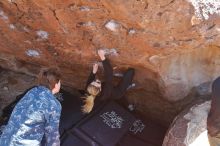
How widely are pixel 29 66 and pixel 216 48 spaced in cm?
182

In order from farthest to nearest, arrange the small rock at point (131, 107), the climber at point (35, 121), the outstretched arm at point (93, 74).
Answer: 1. the small rock at point (131, 107)
2. the outstretched arm at point (93, 74)
3. the climber at point (35, 121)

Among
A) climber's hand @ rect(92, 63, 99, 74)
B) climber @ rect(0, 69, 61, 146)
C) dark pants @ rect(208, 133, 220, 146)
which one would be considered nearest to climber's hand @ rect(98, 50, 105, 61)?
climber's hand @ rect(92, 63, 99, 74)

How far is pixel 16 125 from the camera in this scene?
3363mm

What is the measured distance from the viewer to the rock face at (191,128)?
12.1ft

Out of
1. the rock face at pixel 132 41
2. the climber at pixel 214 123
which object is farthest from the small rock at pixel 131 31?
the climber at pixel 214 123

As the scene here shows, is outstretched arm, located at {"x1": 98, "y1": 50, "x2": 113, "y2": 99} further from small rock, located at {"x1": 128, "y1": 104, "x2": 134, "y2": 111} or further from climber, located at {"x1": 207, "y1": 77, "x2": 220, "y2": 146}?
climber, located at {"x1": 207, "y1": 77, "x2": 220, "y2": 146}

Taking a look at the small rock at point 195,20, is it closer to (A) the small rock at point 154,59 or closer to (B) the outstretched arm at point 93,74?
(A) the small rock at point 154,59

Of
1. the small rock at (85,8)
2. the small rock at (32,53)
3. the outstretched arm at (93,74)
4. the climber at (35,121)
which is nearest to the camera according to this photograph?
the climber at (35,121)

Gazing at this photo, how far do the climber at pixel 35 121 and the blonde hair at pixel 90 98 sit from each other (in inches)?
21.9

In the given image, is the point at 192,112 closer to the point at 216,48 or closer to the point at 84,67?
the point at 216,48

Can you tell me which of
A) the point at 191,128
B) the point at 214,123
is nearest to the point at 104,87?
the point at 191,128

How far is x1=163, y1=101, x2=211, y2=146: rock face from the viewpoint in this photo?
145 inches

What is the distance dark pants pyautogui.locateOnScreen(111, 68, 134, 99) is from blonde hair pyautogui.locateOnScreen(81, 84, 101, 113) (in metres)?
0.18

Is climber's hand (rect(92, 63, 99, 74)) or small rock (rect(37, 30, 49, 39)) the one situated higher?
small rock (rect(37, 30, 49, 39))
